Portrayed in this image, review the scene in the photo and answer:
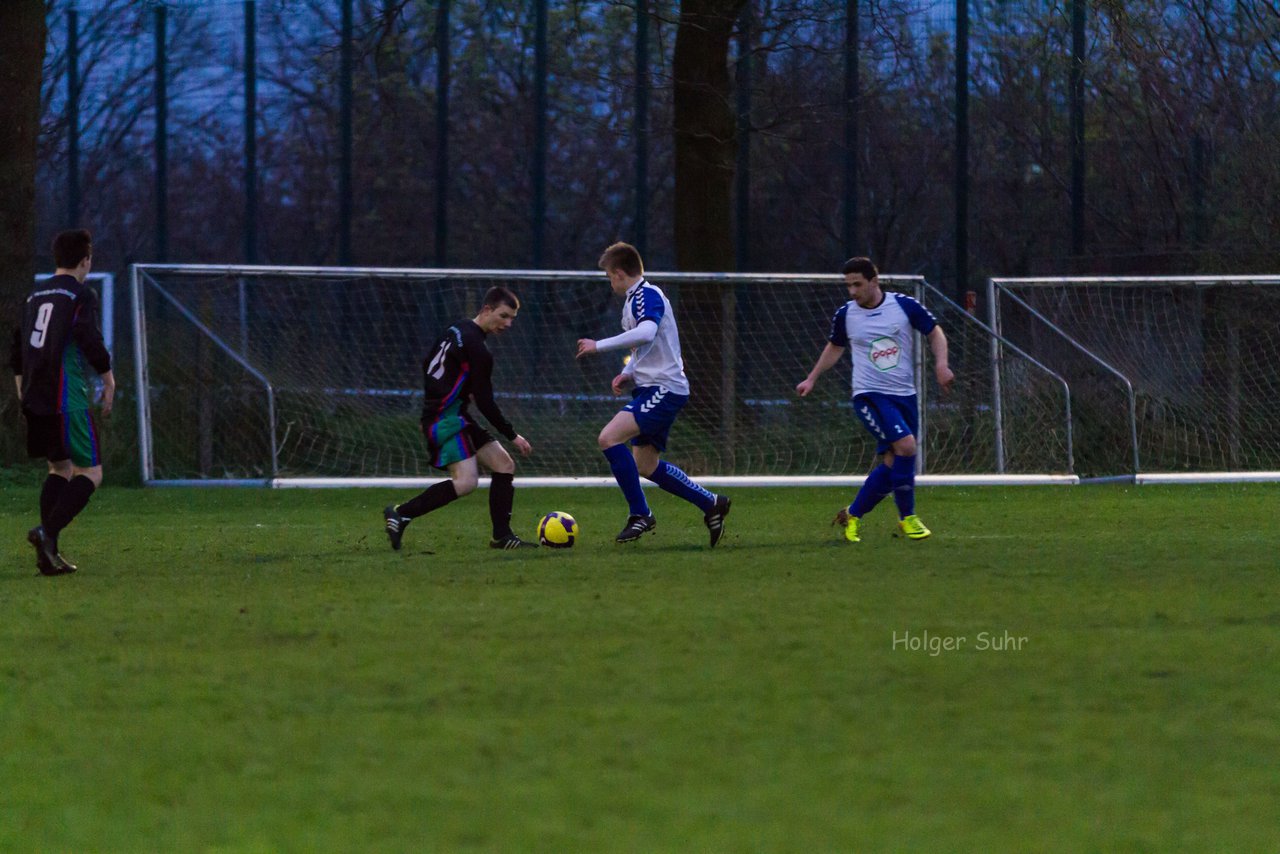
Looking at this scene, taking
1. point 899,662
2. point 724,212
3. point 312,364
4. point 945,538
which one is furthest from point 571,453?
point 899,662

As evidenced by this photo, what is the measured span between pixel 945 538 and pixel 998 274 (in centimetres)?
921

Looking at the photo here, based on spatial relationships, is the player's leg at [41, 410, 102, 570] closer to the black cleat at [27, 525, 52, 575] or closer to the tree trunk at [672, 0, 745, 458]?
the black cleat at [27, 525, 52, 575]

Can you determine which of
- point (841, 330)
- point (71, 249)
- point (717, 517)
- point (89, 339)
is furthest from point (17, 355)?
point (841, 330)

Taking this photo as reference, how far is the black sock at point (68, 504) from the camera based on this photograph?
832 centimetres

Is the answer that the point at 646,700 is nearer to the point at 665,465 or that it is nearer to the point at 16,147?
the point at 665,465

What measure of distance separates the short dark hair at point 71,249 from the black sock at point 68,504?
99cm

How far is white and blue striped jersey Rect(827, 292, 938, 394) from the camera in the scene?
9.72 metres

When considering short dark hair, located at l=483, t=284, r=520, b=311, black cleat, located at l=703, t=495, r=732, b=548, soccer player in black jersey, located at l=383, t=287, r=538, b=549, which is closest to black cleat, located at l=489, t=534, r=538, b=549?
soccer player in black jersey, located at l=383, t=287, r=538, b=549

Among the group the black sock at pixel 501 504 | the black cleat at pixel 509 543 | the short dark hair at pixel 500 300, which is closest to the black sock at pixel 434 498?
the black sock at pixel 501 504

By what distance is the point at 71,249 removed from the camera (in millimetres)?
8352

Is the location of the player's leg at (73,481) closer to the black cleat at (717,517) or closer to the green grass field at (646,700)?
the green grass field at (646,700)

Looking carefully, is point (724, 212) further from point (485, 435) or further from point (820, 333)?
point (485, 435)

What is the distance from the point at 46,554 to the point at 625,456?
9.65ft

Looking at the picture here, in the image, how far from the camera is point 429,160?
20.1 m
